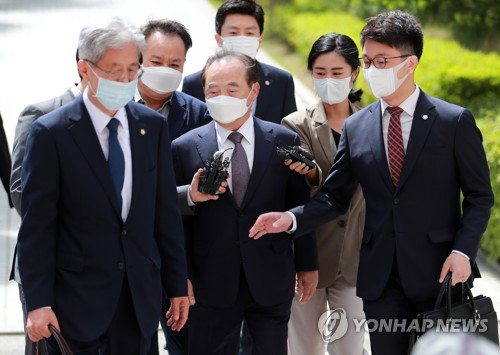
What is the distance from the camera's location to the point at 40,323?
3959 mm

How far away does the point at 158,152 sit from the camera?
425 cm

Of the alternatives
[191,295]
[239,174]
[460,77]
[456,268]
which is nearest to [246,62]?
[239,174]

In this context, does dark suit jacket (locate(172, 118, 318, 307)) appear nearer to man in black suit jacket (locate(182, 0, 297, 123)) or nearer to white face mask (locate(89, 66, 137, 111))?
white face mask (locate(89, 66, 137, 111))

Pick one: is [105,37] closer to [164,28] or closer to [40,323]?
[40,323]

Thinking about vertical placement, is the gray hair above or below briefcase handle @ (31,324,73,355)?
above

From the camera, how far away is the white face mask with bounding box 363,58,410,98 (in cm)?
461

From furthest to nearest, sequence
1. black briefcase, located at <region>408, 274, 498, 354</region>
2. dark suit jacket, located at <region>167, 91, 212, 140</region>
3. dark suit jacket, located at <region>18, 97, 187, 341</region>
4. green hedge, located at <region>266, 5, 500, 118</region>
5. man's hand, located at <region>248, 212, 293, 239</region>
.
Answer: green hedge, located at <region>266, 5, 500, 118</region> < dark suit jacket, located at <region>167, 91, 212, 140</region> < man's hand, located at <region>248, 212, 293, 239</region> < black briefcase, located at <region>408, 274, 498, 354</region> < dark suit jacket, located at <region>18, 97, 187, 341</region>

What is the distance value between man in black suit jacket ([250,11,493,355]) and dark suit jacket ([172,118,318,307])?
176 mm

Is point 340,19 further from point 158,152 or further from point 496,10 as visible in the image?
point 158,152

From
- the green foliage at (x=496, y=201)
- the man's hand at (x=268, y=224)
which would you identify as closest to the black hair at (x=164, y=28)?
the man's hand at (x=268, y=224)

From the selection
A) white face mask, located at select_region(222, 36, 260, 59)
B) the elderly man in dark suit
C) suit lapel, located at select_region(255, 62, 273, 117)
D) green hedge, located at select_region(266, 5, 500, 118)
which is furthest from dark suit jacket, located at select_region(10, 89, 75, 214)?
green hedge, located at select_region(266, 5, 500, 118)

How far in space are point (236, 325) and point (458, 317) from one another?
1.08 m

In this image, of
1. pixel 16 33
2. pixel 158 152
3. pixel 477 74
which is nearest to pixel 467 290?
pixel 158 152

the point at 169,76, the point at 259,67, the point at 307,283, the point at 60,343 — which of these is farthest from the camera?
the point at 259,67
